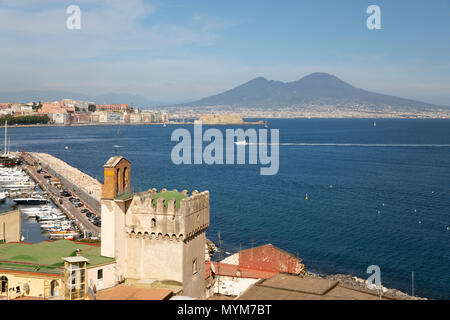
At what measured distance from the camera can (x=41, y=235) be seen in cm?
3262

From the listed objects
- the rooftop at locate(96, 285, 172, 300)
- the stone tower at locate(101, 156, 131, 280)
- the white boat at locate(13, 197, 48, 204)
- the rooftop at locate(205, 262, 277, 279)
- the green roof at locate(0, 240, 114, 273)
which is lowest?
the white boat at locate(13, 197, 48, 204)

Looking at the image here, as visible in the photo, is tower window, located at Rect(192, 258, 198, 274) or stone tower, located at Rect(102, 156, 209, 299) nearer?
stone tower, located at Rect(102, 156, 209, 299)

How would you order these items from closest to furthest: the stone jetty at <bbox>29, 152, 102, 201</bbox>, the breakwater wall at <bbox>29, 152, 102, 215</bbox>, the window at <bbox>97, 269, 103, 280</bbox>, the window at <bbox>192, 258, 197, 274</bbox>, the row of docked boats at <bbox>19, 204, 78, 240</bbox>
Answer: the window at <bbox>97, 269, 103, 280</bbox>, the window at <bbox>192, 258, 197, 274</bbox>, the row of docked boats at <bbox>19, 204, 78, 240</bbox>, the breakwater wall at <bbox>29, 152, 102, 215</bbox>, the stone jetty at <bbox>29, 152, 102, 201</bbox>

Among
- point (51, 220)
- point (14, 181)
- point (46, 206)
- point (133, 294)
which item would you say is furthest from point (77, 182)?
point (133, 294)

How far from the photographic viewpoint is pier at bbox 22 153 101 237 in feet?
109

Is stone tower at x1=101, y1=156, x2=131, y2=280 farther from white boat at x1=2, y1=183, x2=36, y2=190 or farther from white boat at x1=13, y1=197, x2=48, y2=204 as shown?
white boat at x1=2, y1=183, x2=36, y2=190

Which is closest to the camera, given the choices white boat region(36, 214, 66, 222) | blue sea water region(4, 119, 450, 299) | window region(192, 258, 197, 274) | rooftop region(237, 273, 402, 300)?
rooftop region(237, 273, 402, 300)

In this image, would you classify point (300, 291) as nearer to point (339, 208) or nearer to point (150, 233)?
point (150, 233)

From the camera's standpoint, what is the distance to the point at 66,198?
44.4 metres

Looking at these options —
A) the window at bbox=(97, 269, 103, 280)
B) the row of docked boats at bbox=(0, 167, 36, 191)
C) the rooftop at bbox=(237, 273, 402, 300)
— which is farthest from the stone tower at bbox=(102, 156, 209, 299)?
the row of docked boats at bbox=(0, 167, 36, 191)

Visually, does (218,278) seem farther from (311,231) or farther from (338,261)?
(311,231)

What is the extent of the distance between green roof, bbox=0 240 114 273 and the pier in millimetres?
15730

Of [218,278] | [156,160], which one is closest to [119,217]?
[218,278]

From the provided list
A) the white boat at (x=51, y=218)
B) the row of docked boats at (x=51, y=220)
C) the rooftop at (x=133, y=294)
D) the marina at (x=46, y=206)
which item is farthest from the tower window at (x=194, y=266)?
the white boat at (x=51, y=218)
